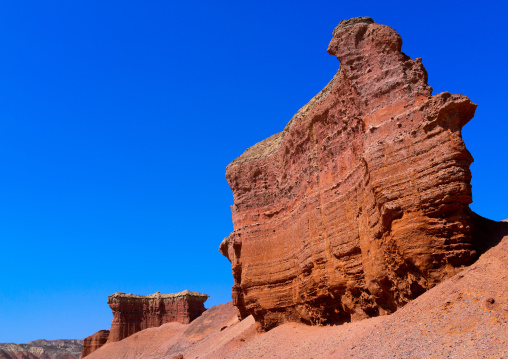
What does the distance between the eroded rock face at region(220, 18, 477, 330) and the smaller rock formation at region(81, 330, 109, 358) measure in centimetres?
4887

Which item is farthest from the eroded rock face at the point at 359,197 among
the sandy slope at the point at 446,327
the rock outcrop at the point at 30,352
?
the rock outcrop at the point at 30,352

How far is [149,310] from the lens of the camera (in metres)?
67.0

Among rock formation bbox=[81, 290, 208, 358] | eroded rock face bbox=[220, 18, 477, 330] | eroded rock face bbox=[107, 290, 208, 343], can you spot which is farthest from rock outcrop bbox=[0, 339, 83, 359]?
eroded rock face bbox=[220, 18, 477, 330]

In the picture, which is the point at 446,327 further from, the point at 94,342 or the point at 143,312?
the point at 94,342

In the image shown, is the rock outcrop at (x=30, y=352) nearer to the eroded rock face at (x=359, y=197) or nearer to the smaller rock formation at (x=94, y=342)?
the smaller rock formation at (x=94, y=342)

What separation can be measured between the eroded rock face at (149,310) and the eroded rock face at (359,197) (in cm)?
4087

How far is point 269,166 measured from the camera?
2823 centimetres

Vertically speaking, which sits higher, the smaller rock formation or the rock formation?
the rock formation

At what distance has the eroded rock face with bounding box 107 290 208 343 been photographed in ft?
213

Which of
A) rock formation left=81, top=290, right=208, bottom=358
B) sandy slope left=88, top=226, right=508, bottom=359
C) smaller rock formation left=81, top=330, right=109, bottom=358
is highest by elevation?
rock formation left=81, top=290, right=208, bottom=358

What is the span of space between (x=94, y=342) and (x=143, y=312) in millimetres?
9071

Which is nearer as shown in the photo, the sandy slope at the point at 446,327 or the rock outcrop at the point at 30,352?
the sandy slope at the point at 446,327

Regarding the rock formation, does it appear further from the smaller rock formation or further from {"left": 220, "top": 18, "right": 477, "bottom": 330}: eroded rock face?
{"left": 220, "top": 18, "right": 477, "bottom": 330}: eroded rock face

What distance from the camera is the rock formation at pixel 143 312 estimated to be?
214ft
